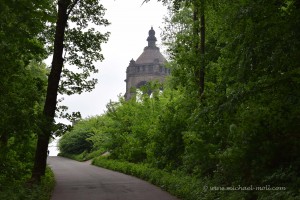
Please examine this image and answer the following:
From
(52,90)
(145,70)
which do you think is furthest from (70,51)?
(145,70)

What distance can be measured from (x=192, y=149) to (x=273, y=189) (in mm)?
5222

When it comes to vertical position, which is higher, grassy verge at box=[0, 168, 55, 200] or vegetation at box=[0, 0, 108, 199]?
vegetation at box=[0, 0, 108, 199]

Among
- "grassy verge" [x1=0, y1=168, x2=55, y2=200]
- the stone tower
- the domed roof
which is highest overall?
the domed roof

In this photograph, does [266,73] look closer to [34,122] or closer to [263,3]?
[263,3]

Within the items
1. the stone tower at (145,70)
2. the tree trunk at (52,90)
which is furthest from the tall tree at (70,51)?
the stone tower at (145,70)

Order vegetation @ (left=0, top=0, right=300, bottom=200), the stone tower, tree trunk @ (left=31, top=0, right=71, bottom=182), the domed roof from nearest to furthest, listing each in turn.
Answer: vegetation @ (left=0, top=0, right=300, bottom=200) < tree trunk @ (left=31, top=0, right=71, bottom=182) < the stone tower < the domed roof

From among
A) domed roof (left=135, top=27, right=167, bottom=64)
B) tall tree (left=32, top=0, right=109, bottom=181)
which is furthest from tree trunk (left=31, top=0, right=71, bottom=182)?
domed roof (left=135, top=27, right=167, bottom=64)

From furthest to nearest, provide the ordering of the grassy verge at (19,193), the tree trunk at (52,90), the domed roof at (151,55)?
the domed roof at (151,55) → the tree trunk at (52,90) → the grassy verge at (19,193)

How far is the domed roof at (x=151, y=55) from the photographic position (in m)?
92.4

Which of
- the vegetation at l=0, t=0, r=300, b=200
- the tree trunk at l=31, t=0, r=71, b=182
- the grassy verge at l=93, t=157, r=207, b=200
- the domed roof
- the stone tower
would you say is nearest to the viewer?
the vegetation at l=0, t=0, r=300, b=200

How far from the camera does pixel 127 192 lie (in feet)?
43.6

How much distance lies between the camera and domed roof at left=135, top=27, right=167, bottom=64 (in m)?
92.4

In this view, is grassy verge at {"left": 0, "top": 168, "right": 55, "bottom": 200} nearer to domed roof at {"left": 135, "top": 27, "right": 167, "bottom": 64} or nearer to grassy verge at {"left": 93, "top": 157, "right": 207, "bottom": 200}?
grassy verge at {"left": 93, "top": 157, "right": 207, "bottom": 200}

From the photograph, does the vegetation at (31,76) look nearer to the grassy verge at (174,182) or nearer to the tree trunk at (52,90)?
the tree trunk at (52,90)
